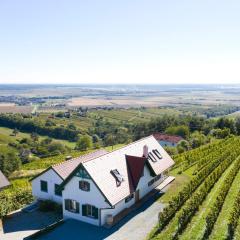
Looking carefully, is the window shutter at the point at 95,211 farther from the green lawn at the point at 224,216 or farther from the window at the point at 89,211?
the green lawn at the point at 224,216

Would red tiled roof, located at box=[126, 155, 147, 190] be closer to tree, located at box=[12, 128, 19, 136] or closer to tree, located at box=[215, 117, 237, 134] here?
tree, located at box=[215, 117, 237, 134]

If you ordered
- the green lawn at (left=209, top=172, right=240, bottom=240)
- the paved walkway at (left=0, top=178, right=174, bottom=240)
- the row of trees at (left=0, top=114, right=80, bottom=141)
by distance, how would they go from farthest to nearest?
the row of trees at (left=0, top=114, right=80, bottom=141)
the paved walkway at (left=0, top=178, right=174, bottom=240)
the green lawn at (left=209, top=172, right=240, bottom=240)

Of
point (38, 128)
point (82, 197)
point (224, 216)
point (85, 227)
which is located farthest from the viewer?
point (38, 128)

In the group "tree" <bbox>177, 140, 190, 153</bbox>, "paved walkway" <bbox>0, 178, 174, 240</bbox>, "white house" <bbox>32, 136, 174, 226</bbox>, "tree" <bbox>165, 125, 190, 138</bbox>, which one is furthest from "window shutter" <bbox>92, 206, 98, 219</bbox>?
"tree" <bbox>165, 125, 190, 138</bbox>

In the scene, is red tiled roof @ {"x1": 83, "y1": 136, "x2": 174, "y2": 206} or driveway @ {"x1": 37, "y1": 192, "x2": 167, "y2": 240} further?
red tiled roof @ {"x1": 83, "y1": 136, "x2": 174, "y2": 206}

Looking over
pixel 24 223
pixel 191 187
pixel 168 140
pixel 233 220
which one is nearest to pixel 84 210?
pixel 24 223

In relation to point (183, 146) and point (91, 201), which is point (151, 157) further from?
point (183, 146)

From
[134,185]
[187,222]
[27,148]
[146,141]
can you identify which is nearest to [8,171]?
[27,148]
